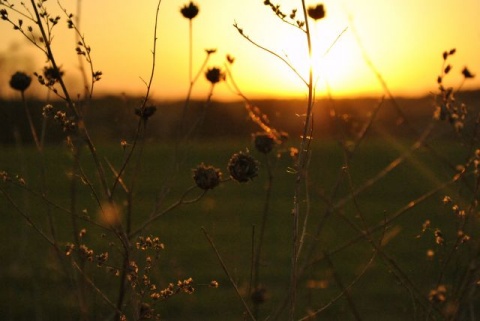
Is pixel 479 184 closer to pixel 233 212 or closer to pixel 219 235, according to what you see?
pixel 219 235

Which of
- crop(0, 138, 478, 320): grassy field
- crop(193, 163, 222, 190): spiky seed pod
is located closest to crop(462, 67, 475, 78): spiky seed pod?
crop(0, 138, 478, 320): grassy field

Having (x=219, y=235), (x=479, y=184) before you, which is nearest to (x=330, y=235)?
(x=219, y=235)

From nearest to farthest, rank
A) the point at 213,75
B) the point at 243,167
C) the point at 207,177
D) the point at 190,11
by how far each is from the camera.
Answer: the point at 207,177, the point at 243,167, the point at 190,11, the point at 213,75

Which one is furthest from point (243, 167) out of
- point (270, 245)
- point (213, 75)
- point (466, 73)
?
point (270, 245)

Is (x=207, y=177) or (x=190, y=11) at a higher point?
(x=190, y=11)

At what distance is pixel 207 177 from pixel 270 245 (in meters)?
5.46

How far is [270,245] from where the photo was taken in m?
7.81

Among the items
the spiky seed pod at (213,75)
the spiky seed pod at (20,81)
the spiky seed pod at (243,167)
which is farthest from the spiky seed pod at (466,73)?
the spiky seed pod at (20,81)

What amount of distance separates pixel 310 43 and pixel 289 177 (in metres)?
10.9

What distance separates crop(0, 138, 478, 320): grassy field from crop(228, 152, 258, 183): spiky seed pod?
0.18 metres

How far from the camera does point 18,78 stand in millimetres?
3219

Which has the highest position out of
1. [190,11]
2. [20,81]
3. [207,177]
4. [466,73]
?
[190,11]

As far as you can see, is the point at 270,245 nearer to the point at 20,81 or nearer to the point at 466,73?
the point at 20,81

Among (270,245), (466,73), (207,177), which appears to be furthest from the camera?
(270,245)
